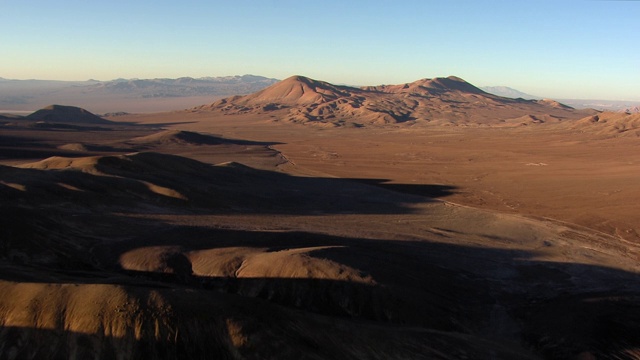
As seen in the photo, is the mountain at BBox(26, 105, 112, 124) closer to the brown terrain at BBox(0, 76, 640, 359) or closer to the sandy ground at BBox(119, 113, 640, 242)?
the sandy ground at BBox(119, 113, 640, 242)

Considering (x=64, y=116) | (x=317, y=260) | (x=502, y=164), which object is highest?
(x=317, y=260)

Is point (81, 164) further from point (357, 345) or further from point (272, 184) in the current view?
point (357, 345)

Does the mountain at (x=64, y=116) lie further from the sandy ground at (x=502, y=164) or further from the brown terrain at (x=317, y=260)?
the brown terrain at (x=317, y=260)

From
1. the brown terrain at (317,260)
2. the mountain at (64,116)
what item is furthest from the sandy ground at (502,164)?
the mountain at (64,116)

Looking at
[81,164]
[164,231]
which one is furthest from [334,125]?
[164,231]

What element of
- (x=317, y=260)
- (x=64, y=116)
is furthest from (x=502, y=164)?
(x=64, y=116)

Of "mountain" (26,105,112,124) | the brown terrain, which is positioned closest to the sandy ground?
the brown terrain

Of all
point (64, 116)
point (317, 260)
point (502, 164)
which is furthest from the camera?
point (64, 116)

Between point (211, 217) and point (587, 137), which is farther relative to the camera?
point (587, 137)

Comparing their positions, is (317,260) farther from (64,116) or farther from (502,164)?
(64,116)
